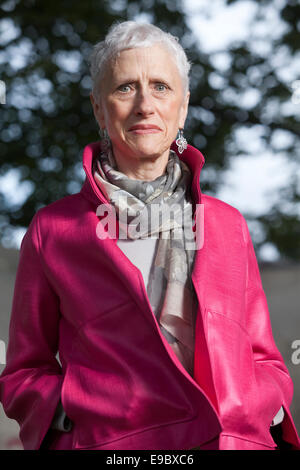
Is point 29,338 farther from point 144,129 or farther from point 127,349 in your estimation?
point 144,129

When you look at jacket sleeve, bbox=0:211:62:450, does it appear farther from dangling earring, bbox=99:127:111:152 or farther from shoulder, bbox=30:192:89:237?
dangling earring, bbox=99:127:111:152

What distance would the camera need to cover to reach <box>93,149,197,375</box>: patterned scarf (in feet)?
4.46

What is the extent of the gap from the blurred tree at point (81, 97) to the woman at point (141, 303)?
2.78m

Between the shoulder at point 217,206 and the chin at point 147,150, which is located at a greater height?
the chin at point 147,150

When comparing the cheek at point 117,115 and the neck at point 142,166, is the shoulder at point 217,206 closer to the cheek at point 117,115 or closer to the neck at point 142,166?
the neck at point 142,166

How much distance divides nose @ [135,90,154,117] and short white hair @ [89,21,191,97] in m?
0.11

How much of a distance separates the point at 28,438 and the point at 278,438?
58cm

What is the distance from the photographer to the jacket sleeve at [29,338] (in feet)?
4.71

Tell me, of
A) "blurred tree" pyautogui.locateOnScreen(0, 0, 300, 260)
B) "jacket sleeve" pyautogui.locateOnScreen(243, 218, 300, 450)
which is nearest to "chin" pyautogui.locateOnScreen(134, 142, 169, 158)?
"jacket sleeve" pyautogui.locateOnScreen(243, 218, 300, 450)

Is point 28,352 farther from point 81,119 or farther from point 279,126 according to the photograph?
point 279,126

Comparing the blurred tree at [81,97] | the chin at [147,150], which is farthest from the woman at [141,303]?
the blurred tree at [81,97]

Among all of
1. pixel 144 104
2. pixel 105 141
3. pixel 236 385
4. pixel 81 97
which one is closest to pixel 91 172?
pixel 105 141

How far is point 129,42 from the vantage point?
4.76 ft

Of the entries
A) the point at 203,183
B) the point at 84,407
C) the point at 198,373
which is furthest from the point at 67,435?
the point at 203,183
